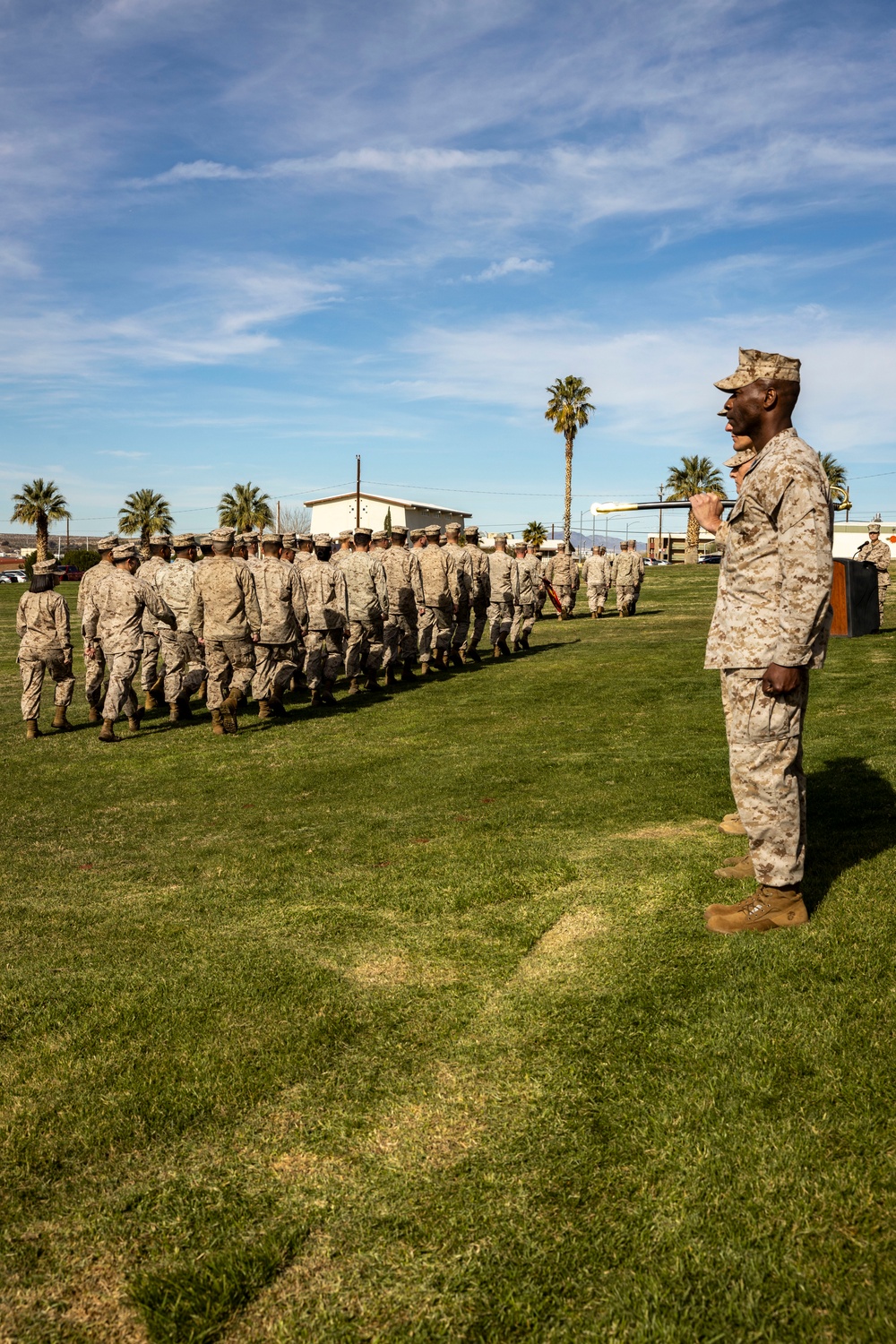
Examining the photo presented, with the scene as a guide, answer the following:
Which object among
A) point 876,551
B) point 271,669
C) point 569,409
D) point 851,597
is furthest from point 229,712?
point 569,409

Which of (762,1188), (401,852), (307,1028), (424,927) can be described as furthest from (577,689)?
(762,1188)

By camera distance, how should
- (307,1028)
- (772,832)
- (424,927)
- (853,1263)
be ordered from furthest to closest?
(424,927), (772,832), (307,1028), (853,1263)

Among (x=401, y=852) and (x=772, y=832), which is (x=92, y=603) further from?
(x=772, y=832)

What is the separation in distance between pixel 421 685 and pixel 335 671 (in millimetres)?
1663

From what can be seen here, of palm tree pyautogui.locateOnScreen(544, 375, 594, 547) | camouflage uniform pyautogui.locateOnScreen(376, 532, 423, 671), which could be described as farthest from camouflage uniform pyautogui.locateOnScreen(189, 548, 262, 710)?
palm tree pyautogui.locateOnScreen(544, 375, 594, 547)

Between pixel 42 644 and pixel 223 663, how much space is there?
84.5 inches

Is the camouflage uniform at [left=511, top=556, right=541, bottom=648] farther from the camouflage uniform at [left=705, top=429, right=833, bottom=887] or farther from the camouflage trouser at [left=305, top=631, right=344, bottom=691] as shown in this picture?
the camouflage uniform at [left=705, top=429, right=833, bottom=887]

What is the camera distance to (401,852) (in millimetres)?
5809

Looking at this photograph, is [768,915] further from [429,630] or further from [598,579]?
[598,579]

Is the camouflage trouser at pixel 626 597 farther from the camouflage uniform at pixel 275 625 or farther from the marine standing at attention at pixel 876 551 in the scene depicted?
the camouflage uniform at pixel 275 625

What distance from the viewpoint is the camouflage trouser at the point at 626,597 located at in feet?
81.9

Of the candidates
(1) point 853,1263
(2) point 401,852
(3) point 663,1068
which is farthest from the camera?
(2) point 401,852

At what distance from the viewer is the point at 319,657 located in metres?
12.7

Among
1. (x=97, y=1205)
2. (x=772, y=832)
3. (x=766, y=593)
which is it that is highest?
(x=766, y=593)
